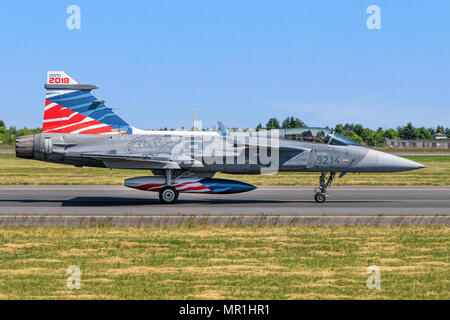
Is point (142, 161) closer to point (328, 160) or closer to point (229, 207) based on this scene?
point (229, 207)

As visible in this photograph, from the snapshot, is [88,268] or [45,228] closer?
[88,268]

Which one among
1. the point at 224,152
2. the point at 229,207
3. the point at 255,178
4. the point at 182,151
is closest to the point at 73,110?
the point at 182,151

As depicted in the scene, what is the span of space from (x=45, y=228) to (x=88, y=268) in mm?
5687

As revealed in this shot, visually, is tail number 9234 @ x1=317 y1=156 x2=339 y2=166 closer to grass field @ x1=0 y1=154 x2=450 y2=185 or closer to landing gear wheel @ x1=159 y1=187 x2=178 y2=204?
landing gear wheel @ x1=159 y1=187 x2=178 y2=204

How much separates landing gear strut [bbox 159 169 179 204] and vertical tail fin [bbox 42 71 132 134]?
2.68 m

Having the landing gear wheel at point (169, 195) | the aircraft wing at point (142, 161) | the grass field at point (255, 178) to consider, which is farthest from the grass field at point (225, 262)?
the grass field at point (255, 178)

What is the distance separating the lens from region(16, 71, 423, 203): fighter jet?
23344 millimetres

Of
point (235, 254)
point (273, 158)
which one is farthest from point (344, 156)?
point (235, 254)

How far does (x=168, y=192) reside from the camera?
23484 mm

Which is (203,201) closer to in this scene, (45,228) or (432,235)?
(45,228)

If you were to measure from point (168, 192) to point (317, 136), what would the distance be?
6183 mm

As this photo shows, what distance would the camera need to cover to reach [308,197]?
26.5 meters

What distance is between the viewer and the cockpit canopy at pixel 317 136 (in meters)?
23.9
